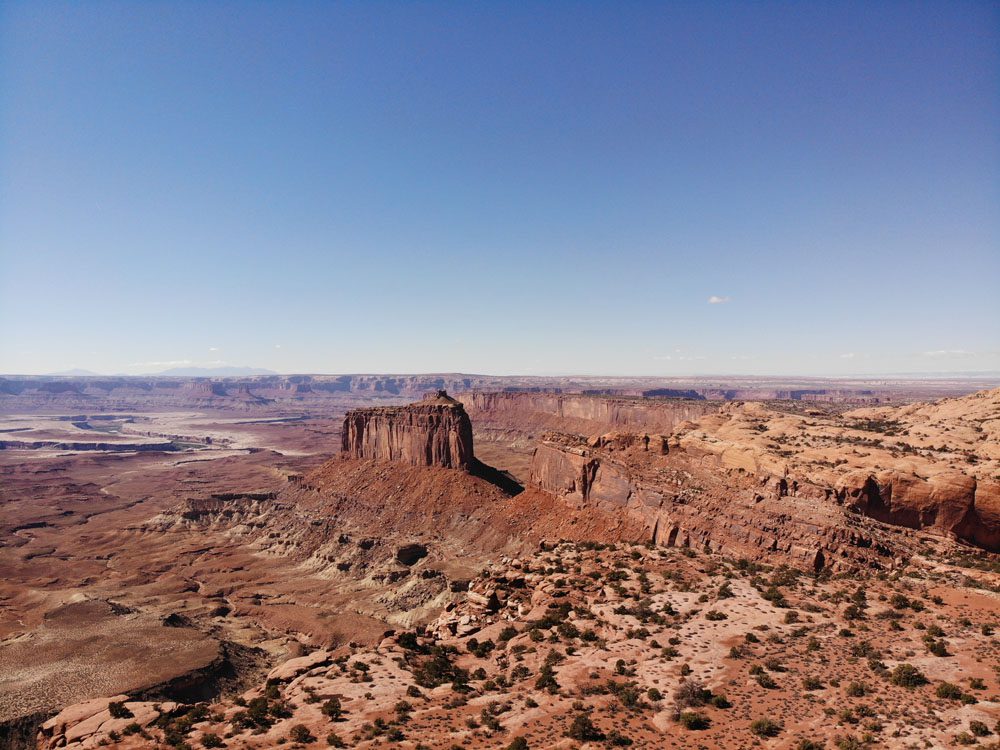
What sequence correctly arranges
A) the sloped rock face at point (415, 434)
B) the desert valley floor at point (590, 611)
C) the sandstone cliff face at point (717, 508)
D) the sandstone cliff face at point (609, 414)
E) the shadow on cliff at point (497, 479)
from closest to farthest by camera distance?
1. the desert valley floor at point (590, 611)
2. the sandstone cliff face at point (717, 508)
3. the shadow on cliff at point (497, 479)
4. the sloped rock face at point (415, 434)
5. the sandstone cliff face at point (609, 414)

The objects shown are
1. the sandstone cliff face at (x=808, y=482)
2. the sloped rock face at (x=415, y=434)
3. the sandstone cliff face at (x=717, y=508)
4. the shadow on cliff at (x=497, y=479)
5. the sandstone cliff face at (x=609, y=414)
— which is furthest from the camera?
the sandstone cliff face at (x=609, y=414)

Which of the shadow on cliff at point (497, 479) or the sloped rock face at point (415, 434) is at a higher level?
the sloped rock face at point (415, 434)

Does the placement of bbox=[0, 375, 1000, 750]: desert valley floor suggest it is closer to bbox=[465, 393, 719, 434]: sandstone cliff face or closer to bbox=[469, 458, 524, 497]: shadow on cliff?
bbox=[469, 458, 524, 497]: shadow on cliff

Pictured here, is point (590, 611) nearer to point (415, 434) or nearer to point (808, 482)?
point (808, 482)

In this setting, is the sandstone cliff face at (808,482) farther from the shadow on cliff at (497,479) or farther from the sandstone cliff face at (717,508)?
the shadow on cliff at (497,479)

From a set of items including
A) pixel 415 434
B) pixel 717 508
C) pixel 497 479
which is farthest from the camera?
pixel 415 434

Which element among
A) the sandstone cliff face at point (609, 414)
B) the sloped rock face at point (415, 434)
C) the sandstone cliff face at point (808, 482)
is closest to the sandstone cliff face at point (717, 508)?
the sandstone cliff face at point (808, 482)

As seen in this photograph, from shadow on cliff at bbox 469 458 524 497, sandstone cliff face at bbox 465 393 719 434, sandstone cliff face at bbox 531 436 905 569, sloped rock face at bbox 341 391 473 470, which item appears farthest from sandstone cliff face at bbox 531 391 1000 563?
sandstone cliff face at bbox 465 393 719 434

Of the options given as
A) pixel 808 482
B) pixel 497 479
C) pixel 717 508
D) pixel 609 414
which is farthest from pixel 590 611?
pixel 609 414
